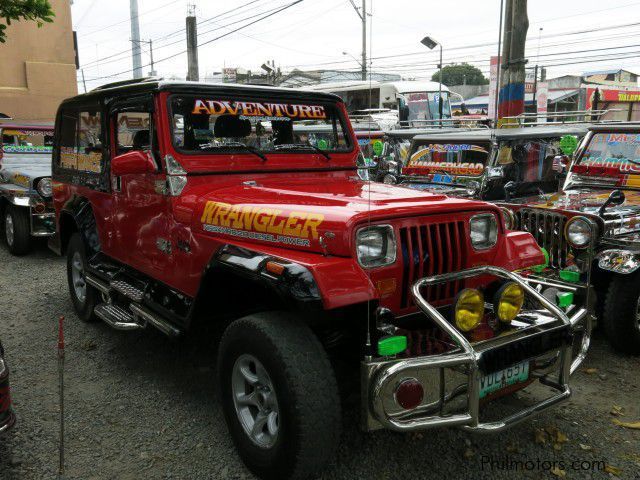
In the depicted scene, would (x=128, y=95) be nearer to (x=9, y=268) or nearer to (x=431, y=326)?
(x=431, y=326)

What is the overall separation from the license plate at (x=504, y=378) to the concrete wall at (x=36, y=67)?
18365 millimetres

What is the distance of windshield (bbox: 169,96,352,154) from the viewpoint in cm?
356

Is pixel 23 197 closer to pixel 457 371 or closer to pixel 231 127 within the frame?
pixel 231 127

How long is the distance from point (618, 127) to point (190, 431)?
4810 mm

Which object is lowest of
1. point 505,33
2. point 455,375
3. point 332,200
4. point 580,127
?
point 455,375

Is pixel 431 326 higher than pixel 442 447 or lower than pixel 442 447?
higher

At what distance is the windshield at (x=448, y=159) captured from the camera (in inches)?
262

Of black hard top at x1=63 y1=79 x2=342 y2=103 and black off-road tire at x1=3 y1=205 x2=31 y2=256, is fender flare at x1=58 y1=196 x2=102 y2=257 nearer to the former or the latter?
black hard top at x1=63 y1=79 x2=342 y2=103

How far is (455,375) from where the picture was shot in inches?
96.0

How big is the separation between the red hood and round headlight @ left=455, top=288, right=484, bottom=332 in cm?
45

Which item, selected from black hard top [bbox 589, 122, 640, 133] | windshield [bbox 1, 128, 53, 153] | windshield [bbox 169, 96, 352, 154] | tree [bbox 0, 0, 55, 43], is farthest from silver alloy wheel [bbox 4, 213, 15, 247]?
black hard top [bbox 589, 122, 640, 133]

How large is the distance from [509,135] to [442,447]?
4670mm

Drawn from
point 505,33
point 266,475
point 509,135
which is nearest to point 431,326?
point 266,475

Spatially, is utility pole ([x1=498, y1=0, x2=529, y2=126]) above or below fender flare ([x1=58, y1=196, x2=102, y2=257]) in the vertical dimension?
above
